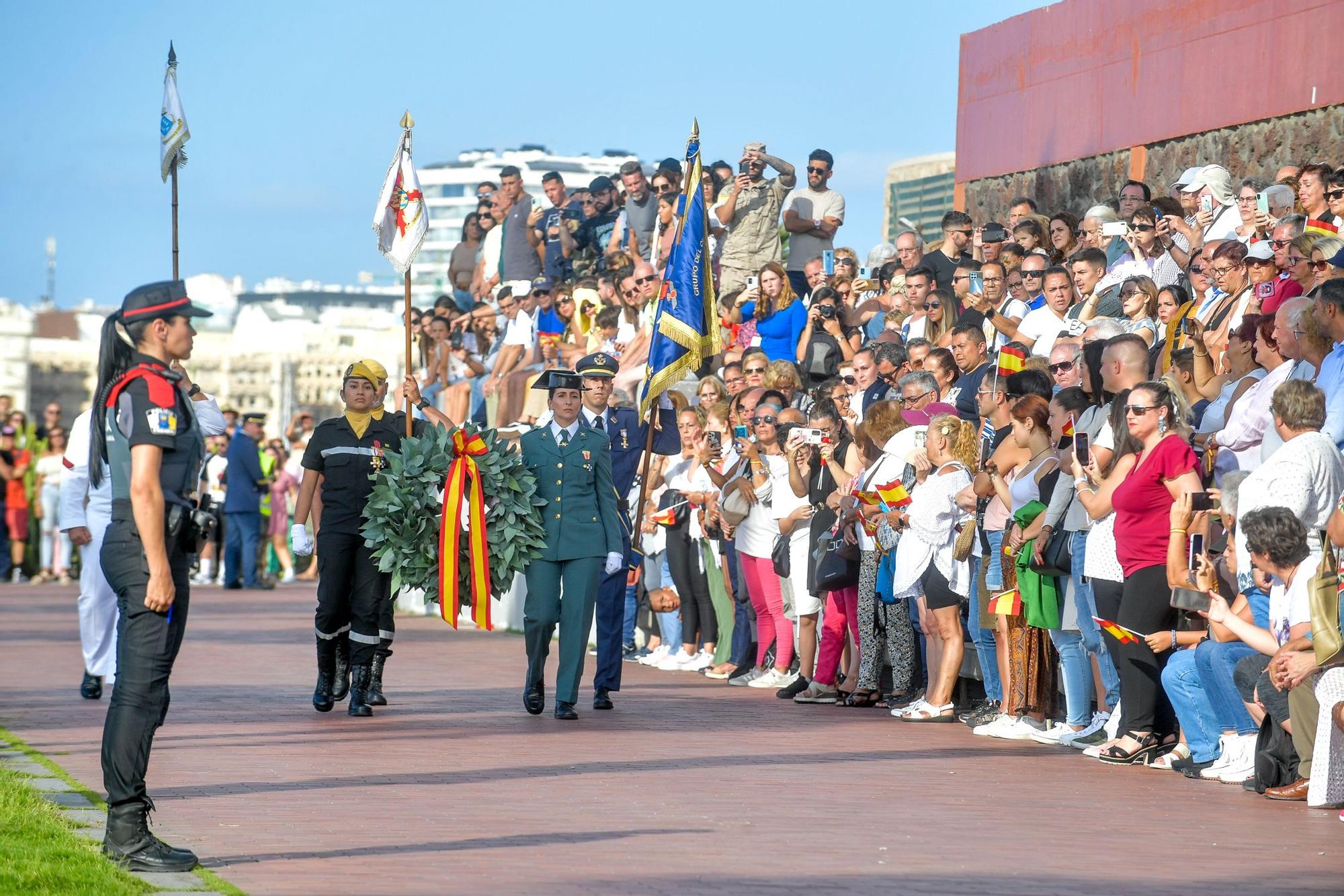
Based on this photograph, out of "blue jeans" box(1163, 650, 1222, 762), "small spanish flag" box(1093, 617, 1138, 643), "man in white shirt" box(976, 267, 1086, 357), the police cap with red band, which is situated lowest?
"blue jeans" box(1163, 650, 1222, 762)

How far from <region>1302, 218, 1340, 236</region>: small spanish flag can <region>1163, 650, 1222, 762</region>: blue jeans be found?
295 centimetres

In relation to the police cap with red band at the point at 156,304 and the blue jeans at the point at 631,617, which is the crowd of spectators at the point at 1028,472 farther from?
the police cap with red band at the point at 156,304

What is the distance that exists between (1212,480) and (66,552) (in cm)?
2158

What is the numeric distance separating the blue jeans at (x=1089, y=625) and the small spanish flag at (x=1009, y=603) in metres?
0.52

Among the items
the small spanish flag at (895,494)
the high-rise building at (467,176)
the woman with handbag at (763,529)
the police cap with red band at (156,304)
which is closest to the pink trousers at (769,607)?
the woman with handbag at (763,529)

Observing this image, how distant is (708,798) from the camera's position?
8.77 meters

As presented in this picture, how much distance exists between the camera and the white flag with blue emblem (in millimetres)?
14180

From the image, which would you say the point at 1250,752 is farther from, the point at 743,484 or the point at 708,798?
the point at 743,484

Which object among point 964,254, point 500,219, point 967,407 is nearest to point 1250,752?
point 967,407

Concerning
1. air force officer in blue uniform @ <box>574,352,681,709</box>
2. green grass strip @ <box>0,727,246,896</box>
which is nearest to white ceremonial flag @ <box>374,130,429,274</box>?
air force officer in blue uniform @ <box>574,352,681,709</box>

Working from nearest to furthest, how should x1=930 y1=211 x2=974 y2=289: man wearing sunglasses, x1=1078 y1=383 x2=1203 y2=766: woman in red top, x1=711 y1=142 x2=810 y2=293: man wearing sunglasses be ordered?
x1=1078 y1=383 x2=1203 y2=766: woman in red top → x1=930 y1=211 x2=974 y2=289: man wearing sunglasses → x1=711 y1=142 x2=810 y2=293: man wearing sunglasses

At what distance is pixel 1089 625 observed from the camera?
10.9 meters

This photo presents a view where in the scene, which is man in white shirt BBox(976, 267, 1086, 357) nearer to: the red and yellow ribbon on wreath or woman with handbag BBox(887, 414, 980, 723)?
woman with handbag BBox(887, 414, 980, 723)

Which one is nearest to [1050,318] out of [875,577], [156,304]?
[875,577]
